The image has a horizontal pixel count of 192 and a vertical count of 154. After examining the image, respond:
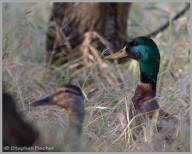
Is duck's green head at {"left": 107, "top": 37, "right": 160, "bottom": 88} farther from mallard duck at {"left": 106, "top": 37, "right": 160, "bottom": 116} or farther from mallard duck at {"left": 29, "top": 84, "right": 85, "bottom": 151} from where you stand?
mallard duck at {"left": 29, "top": 84, "right": 85, "bottom": 151}

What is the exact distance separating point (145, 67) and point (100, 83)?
4.97 ft

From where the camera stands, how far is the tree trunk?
6094 mm

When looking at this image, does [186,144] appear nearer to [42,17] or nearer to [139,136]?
[139,136]

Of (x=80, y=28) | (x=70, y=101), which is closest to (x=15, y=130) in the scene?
(x=70, y=101)

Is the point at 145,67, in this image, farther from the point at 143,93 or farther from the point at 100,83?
the point at 100,83

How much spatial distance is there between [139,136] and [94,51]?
2779 mm

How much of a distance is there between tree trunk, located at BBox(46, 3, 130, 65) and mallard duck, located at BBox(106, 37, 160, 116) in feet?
7.11

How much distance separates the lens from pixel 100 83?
17.4 ft

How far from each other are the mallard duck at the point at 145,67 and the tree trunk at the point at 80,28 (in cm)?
217

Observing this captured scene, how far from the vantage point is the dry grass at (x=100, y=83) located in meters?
3.24

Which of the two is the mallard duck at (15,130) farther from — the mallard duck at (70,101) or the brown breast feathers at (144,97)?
the brown breast feathers at (144,97)

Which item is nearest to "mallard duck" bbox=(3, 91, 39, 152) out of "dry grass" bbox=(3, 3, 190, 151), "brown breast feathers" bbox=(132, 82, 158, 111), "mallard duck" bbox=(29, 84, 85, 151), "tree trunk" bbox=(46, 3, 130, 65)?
"dry grass" bbox=(3, 3, 190, 151)

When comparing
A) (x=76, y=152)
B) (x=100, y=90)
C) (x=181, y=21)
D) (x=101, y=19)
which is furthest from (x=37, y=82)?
(x=76, y=152)

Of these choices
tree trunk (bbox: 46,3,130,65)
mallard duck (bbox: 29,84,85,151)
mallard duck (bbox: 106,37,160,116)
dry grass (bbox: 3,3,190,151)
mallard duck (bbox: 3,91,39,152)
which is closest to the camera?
mallard duck (bbox: 3,91,39,152)
